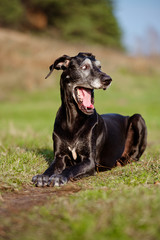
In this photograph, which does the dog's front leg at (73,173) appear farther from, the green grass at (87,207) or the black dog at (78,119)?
the green grass at (87,207)

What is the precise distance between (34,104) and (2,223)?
18.0 m

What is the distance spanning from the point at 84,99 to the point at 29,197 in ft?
5.89

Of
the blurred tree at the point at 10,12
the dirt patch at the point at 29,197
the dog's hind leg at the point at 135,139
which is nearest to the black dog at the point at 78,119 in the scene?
the dirt patch at the point at 29,197

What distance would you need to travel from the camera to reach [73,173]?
4.49 meters

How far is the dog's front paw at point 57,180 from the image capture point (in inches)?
166

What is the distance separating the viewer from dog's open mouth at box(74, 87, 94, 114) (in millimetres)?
4852

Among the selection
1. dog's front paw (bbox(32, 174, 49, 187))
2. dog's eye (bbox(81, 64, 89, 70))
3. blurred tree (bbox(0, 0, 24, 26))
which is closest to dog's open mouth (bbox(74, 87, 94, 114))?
dog's eye (bbox(81, 64, 89, 70))

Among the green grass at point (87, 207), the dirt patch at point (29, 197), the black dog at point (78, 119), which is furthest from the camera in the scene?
the black dog at point (78, 119)

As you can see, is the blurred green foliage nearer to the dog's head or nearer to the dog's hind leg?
the dog's hind leg

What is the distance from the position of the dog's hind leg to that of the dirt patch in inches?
95.3

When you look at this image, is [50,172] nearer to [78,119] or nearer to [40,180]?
[40,180]

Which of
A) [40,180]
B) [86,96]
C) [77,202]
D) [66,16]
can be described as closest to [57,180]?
[40,180]

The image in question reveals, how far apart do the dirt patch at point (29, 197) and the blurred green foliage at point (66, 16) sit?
3330 cm

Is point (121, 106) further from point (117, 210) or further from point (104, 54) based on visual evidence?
point (117, 210)
